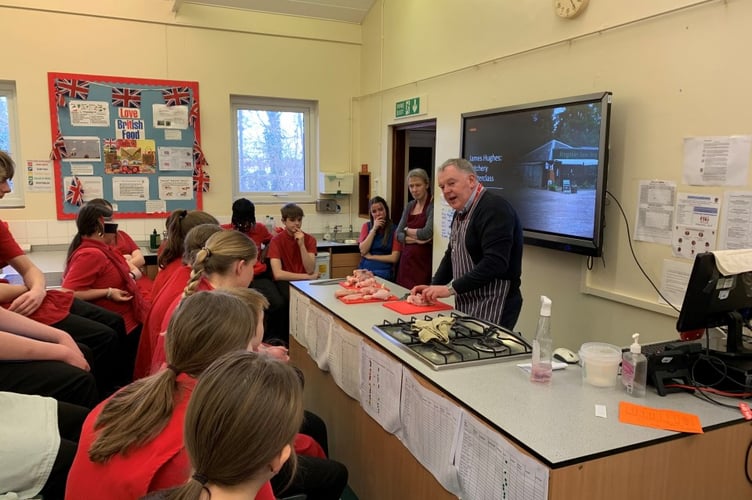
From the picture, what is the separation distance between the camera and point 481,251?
2.75 m

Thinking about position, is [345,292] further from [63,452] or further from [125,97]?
[125,97]

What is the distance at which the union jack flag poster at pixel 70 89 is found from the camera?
4789mm

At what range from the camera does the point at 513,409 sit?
153cm

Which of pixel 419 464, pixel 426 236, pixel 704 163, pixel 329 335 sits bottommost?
pixel 419 464

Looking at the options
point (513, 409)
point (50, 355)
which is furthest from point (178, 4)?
point (513, 409)

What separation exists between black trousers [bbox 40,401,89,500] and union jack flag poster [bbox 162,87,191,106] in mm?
3952

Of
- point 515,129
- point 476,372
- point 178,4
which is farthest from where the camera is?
point 178,4

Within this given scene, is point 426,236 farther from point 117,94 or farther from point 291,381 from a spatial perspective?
point 291,381

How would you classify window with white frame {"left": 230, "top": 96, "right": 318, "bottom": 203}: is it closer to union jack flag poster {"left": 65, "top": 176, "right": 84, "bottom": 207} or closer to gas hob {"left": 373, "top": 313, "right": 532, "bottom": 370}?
union jack flag poster {"left": 65, "top": 176, "right": 84, "bottom": 207}

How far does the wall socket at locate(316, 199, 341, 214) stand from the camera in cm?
599

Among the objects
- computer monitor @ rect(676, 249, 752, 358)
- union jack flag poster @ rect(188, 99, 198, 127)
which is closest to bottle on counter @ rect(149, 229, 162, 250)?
union jack flag poster @ rect(188, 99, 198, 127)

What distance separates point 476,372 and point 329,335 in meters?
0.98

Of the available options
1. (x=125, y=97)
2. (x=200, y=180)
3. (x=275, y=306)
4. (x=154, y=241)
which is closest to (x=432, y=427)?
(x=275, y=306)

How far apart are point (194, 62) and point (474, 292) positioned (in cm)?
388
